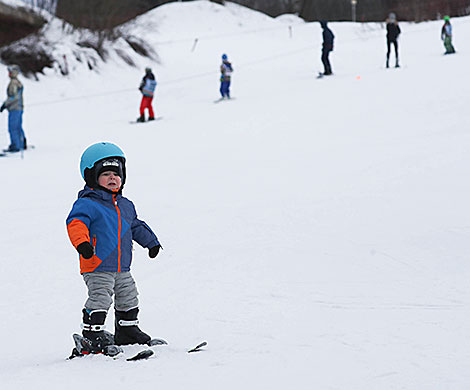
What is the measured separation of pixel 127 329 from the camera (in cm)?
395

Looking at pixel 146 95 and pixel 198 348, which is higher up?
pixel 146 95

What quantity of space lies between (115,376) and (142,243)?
0.79m

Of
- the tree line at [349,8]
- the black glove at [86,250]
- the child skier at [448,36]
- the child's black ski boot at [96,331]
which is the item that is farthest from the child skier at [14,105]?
the tree line at [349,8]

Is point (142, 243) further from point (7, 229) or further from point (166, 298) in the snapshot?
point (7, 229)

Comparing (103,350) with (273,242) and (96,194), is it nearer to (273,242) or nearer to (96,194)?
(96,194)

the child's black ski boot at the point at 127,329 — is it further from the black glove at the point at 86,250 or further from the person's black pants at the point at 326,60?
the person's black pants at the point at 326,60

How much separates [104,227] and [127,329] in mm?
590

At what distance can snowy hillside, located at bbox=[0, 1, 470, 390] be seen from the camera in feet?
11.9

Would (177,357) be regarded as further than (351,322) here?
No

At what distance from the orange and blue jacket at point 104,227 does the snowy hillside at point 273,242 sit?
465 mm

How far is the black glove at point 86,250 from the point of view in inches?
137

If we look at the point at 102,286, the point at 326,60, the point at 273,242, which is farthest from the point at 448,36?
the point at 102,286

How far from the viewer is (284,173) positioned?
996 centimetres

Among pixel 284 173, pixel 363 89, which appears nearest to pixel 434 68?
pixel 363 89
